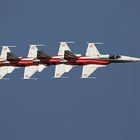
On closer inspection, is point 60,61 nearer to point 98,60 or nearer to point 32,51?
point 32,51

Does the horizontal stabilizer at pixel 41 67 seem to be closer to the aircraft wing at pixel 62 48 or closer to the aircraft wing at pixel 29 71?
the aircraft wing at pixel 29 71

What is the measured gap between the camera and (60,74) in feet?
299

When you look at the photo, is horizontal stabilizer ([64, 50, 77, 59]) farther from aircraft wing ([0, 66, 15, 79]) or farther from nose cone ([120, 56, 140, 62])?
aircraft wing ([0, 66, 15, 79])

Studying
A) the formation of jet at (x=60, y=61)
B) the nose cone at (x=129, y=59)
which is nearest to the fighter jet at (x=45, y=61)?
the formation of jet at (x=60, y=61)

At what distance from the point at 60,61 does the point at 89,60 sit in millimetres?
2845

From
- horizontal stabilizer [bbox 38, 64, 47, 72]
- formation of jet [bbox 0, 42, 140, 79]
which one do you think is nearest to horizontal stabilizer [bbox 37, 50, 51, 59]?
formation of jet [bbox 0, 42, 140, 79]

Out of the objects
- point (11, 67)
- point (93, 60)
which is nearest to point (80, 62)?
point (93, 60)

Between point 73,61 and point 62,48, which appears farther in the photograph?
point 62,48

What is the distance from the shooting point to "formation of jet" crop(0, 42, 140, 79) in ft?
299

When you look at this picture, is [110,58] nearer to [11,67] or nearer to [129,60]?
[129,60]

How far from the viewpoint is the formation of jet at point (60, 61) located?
91188 mm

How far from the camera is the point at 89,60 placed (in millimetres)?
91688

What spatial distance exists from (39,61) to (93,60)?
17.5 ft

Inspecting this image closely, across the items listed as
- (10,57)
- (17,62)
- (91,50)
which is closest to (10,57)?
(10,57)
